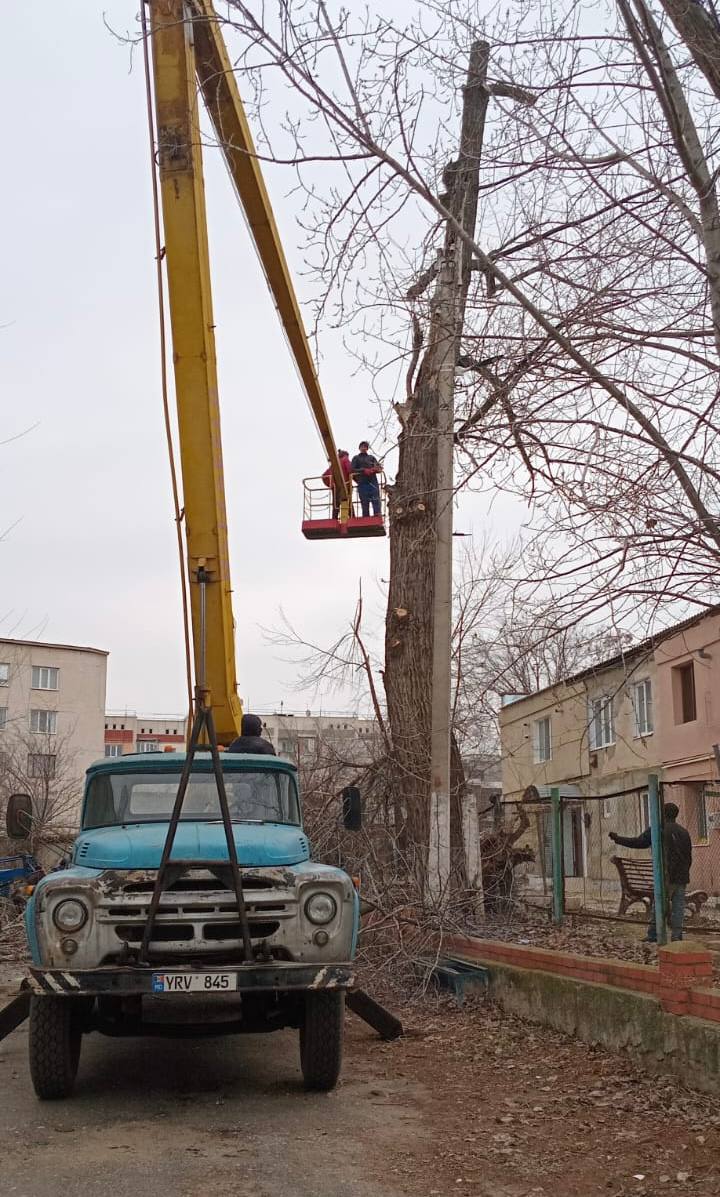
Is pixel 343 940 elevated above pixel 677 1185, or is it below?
above

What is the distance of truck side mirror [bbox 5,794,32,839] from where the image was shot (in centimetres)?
866

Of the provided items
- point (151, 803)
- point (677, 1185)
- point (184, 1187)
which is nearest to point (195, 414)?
point (151, 803)

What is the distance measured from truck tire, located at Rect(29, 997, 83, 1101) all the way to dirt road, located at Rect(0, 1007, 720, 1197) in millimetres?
108

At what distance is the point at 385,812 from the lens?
12977 mm

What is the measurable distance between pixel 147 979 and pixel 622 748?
90.8 feet

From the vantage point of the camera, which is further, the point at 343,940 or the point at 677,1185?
the point at 343,940

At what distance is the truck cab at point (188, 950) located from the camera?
6.59 meters

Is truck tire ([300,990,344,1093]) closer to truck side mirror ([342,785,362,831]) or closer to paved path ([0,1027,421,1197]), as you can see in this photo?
paved path ([0,1027,421,1197])

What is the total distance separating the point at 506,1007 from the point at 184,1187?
14.8ft

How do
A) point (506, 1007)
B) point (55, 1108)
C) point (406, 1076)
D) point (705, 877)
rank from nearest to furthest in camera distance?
point (55, 1108)
point (406, 1076)
point (506, 1007)
point (705, 877)

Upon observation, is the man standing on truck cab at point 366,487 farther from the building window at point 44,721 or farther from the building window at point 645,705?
the building window at point 44,721

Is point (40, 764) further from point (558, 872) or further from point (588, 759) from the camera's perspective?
point (558, 872)

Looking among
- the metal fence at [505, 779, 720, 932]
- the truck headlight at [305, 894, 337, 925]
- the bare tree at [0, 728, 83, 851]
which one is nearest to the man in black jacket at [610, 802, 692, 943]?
the metal fence at [505, 779, 720, 932]

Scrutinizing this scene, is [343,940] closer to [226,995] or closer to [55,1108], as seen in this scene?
[226,995]
